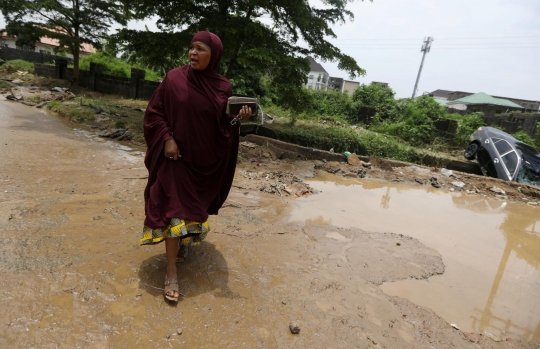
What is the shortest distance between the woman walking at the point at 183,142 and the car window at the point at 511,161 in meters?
9.37

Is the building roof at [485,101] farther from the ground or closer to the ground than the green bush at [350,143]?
farther from the ground

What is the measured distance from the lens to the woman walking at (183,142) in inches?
85.8

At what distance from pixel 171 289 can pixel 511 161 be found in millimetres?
9988

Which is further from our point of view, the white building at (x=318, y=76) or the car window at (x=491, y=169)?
the white building at (x=318, y=76)

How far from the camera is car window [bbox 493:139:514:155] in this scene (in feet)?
29.9

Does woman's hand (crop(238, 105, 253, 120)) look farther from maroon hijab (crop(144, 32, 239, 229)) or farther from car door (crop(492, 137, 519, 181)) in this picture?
car door (crop(492, 137, 519, 181))

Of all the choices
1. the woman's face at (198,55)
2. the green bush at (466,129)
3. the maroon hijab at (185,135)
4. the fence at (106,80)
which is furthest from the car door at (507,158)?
the fence at (106,80)

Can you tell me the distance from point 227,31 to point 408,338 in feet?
23.4

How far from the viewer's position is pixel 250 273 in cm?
269

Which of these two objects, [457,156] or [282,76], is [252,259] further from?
[457,156]

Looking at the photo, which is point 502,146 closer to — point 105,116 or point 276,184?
point 276,184

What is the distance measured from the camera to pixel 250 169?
6461mm

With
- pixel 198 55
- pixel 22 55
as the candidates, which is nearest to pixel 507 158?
pixel 198 55

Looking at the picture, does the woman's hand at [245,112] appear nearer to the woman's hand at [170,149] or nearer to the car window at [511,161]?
the woman's hand at [170,149]
